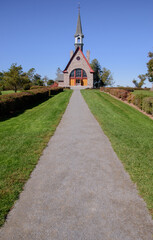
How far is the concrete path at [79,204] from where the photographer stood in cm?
281

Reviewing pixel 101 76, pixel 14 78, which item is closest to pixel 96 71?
pixel 101 76

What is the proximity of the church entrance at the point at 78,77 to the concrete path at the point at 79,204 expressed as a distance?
152 feet

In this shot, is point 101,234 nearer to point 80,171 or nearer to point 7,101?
point 80,171

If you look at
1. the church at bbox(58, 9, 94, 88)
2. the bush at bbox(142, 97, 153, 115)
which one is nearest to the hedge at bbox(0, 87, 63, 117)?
the bush at bbox(142, 97, 153, 115)

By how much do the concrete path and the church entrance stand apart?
4644 cm

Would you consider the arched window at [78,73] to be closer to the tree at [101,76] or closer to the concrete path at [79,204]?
the tree at [101,76]

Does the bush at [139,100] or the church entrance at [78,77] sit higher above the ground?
the church entrance at [78,77]

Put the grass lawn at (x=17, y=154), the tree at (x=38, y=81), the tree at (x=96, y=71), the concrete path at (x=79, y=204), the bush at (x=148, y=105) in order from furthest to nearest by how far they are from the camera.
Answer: the tree at (x=38, y=81) < the tree at (x=96, y=71) < the bush at (x=148, y=105) < the grass lawn at (x=17, y=154) < the concrete path at (x=79, y=204)

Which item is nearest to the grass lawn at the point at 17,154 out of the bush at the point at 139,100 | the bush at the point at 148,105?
the bush at the point at 148,105

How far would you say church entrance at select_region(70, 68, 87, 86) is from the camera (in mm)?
49969

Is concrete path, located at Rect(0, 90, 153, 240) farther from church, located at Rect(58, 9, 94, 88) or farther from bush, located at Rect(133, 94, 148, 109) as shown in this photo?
church, located at Rect(58, 9, 94, 88)

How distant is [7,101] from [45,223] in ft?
39.5

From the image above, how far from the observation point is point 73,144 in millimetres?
6809

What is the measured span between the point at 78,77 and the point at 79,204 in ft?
161
